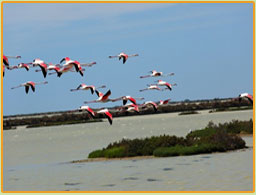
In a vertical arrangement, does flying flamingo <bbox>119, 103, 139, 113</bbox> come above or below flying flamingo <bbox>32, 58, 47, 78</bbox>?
below

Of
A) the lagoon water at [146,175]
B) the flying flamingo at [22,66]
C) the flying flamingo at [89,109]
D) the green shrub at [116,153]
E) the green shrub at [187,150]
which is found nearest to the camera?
the flying flamingo at [22,66]

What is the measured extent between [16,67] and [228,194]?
572 inches

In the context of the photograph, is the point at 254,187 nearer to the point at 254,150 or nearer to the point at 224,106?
the point at 254,150

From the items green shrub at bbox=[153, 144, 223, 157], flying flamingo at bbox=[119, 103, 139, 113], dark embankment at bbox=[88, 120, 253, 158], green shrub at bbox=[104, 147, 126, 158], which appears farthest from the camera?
green shrub at bbox=[104, 147, 126, 158]

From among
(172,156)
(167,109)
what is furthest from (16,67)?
(167,109)

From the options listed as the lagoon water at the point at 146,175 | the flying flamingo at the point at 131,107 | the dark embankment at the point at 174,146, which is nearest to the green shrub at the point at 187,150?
the dark embankment at the point at 174,146

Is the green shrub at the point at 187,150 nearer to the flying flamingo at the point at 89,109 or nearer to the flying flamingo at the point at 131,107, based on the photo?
the flying flamingo at the point at 131,107

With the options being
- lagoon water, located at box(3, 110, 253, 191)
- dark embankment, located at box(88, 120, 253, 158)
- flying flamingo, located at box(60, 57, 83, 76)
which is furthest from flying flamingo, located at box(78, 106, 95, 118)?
dark embankment, located at box(88, 120, 253, 158)

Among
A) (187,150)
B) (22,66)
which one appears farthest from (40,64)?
(187,150)

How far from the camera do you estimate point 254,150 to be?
4600 centimetres

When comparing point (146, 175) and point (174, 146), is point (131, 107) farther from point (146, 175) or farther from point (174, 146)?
point (174, 146)

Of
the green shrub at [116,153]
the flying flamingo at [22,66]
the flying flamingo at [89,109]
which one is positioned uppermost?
the flying flamingo at [22,66]

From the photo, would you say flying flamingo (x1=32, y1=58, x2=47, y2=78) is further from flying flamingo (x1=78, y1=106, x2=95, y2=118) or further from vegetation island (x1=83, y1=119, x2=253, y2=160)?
vegetation island (x1=83, y1=119, x2=253, y2=160)

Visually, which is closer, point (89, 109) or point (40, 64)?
point (40, 64)
